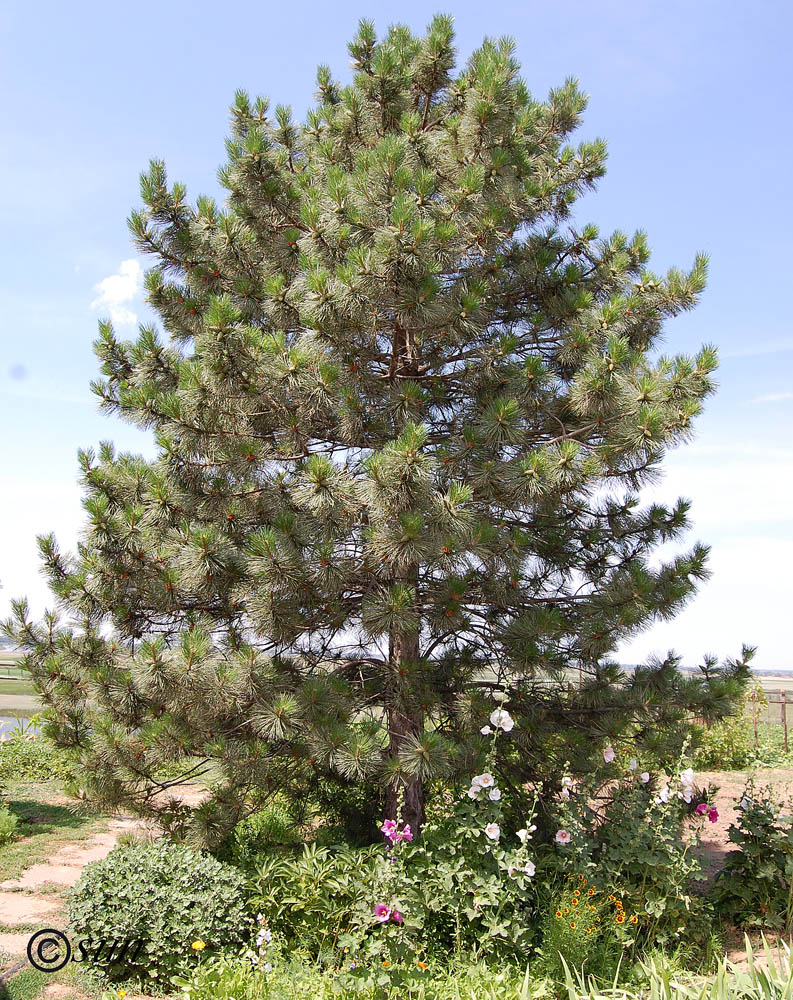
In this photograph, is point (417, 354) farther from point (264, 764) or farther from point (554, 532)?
point (264, 764)

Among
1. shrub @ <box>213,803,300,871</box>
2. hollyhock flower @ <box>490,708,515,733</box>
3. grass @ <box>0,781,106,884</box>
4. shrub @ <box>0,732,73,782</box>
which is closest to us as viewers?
hollyhock flower @ <box>490,708,515,733</box>

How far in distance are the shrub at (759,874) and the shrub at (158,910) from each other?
337 cm

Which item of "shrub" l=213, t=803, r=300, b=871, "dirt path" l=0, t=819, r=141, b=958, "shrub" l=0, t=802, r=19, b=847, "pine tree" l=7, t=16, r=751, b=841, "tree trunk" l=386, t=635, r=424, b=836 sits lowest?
"dirt path" l=0, t=819, r=141, b=958

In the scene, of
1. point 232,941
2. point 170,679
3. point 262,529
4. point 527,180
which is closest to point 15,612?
point 170,679

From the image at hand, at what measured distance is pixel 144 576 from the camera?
4957 mm

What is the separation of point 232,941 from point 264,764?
0.96 metres

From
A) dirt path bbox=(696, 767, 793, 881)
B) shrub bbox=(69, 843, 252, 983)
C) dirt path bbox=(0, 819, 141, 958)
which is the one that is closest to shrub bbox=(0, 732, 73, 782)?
dirt path bbox=(0, 819, 141, 958)

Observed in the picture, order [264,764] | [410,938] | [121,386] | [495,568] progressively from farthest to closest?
1. [121,386]
2. [495,568]
3. [264,764]
4. [410,938]

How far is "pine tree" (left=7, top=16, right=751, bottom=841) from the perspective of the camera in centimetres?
426

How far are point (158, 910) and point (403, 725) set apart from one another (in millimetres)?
1786

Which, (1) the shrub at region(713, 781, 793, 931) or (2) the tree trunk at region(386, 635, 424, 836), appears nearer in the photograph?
(2) the tree trunk at region(386, 635, 424, 836)

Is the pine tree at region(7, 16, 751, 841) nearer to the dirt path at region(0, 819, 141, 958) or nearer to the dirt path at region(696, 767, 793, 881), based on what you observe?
the dirt path at region(0, 819, 141, 958)

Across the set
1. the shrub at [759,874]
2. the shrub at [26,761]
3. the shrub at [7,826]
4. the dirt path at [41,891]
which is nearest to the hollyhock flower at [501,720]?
the shrub at [759,874]

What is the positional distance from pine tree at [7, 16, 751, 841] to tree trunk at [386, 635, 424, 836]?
0.03 m
